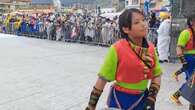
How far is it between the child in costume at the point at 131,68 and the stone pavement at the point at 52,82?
126 inches

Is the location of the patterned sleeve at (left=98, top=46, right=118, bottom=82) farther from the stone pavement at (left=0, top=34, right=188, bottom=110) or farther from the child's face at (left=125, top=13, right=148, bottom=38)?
the stone pavement at (left=0, top=34, right=188, bottom=110)

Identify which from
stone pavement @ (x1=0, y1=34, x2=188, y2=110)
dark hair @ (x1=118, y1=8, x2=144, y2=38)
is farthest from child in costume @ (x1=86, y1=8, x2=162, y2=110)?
stone pavement @ (x1=0, y1=34, x2=188, y2=110)

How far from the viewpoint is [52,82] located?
29.0ft

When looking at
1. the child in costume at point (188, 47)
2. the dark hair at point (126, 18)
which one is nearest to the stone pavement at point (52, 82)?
the child in costume at point (188, 47)

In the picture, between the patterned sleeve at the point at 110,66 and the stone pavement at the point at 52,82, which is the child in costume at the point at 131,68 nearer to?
the patterned sleeve at the point at 110,66

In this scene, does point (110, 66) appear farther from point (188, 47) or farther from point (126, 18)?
point (188, 47)

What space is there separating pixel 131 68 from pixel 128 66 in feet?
0.09

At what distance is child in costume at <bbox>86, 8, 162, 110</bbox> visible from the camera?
3.26m

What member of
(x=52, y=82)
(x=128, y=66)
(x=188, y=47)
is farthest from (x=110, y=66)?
(x=52, y=82)

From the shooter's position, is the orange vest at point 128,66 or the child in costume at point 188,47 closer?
the orange vest at point 128,66

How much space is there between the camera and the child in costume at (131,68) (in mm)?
3260

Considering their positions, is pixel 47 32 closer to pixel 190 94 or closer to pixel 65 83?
pixel 65 83

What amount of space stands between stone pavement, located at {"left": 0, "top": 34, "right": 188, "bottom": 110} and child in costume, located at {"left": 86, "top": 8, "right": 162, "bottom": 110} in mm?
3203

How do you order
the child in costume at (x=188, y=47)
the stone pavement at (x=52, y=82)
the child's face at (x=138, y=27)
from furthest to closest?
1. the stone pavement at (x=52, y=82)
2. the child in costume at (x=188, y=47)
3. the child's face at (x=138, y=27)
